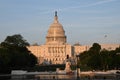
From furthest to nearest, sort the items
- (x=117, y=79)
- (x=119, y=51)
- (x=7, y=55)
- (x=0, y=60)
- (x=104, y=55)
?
(x=119, y=51)
(x=104, y=55)
(x=7, y=55)
(x=0, y=60)
(x=117, y=79)

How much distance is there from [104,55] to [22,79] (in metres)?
69.9

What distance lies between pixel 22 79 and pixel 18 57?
56760 millimetres

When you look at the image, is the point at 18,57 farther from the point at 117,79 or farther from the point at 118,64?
the point at 117,79

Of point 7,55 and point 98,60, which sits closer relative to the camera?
point 7,55

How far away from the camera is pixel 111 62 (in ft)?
341

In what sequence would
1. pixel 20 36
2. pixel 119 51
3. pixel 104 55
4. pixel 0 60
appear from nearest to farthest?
pixel 0 60 < pixel 104 55 < pixel 119 51 < pixel 20 36

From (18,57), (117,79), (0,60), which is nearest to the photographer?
(117,79)

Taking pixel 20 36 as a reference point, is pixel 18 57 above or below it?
below

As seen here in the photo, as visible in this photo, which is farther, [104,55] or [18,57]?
[104,55]

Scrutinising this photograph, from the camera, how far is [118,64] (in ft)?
349

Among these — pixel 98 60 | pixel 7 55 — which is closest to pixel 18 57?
pixel 7 55

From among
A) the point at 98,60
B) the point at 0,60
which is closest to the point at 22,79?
the point at 0,60

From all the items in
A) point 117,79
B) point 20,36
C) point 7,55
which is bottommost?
point 117,79

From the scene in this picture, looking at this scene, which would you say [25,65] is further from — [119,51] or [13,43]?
[119,51]
